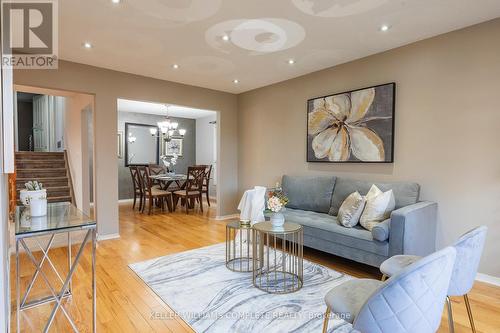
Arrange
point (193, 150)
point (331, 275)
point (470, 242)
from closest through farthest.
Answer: point (470, 242) < point (331, 275) < point (193, 150)

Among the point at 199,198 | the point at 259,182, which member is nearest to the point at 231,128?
the point at 259,182

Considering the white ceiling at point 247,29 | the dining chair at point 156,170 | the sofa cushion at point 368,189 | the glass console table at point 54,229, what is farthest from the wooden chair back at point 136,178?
the sofa cushion at point 368,189

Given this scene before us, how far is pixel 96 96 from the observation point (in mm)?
3943

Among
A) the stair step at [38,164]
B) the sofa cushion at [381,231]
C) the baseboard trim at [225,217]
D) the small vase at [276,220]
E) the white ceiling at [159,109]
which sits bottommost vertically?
the baseboard trim at [225,217]

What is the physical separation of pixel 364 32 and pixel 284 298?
9.00 ft

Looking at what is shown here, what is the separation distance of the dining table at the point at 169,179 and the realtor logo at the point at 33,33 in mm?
3087

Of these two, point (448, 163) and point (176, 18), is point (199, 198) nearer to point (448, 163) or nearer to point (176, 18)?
point (176, 18)

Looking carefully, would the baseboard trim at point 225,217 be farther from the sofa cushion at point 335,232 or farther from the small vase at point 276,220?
the small vase at point 276,220

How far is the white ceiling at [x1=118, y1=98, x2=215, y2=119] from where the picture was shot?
21.4 feet

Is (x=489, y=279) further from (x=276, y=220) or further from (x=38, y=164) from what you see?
Result: (x=38, y=164)

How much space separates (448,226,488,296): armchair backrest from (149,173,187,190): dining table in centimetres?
545

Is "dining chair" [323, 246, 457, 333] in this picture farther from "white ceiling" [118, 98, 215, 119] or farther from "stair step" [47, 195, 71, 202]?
"stair step" [47, 195, 71, 202]

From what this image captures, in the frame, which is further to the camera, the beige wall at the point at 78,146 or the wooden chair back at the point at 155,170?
the wooden chair back at the point at 155,170

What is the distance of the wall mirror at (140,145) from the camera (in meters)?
7.53
